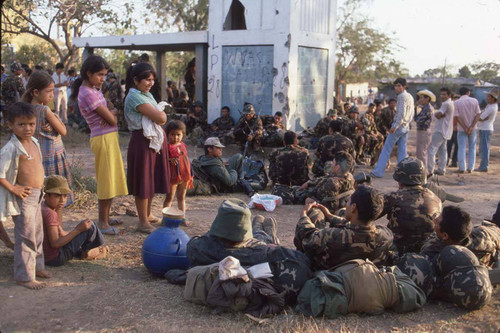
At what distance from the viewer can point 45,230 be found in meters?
4.12

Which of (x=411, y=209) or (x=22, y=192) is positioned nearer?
(x=22, y=192)

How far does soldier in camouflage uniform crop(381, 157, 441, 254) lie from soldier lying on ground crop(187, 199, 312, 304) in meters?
1.10

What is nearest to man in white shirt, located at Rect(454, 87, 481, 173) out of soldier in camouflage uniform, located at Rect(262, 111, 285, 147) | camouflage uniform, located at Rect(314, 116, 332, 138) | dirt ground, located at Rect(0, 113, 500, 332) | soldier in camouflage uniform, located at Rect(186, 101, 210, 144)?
camouflage uniform, located at Rect(314, 116, 332, 138)

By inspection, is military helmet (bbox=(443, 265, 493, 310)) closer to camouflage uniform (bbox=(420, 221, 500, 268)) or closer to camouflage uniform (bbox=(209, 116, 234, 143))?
camouflage uniform (bbox=(420, 221, 500, 268))

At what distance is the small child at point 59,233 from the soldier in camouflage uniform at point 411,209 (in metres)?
2.75

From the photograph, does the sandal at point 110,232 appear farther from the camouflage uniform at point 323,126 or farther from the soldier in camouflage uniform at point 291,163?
the camouflage uniform at point 323,126

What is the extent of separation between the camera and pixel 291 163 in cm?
739

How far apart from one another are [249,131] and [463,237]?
7.43 meters

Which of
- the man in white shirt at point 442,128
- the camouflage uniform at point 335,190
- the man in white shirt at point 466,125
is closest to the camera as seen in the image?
the camouflage uniform at point 335,190

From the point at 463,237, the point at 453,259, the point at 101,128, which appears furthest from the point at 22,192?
the point at 463,237

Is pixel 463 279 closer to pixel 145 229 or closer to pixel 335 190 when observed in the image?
pixel 335 190

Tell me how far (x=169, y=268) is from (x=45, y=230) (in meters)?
1.13

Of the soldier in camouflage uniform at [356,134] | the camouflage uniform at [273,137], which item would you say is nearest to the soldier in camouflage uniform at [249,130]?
the camouflage uniform at [273,137]

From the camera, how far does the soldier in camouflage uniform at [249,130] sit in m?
10.6
